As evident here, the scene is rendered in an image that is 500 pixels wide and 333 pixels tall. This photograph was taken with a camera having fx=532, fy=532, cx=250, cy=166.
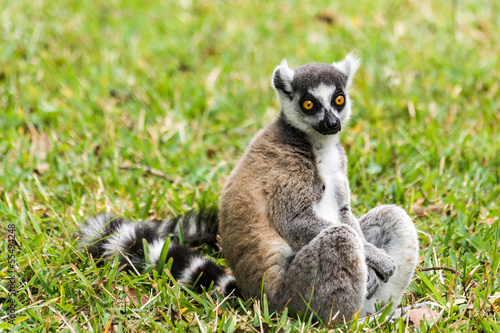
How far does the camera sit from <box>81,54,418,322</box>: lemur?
2.81 m

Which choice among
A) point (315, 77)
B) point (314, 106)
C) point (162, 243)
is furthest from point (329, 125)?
point (162, 243)

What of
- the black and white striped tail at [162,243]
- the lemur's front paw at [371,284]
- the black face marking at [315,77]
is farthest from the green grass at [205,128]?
the black face marking at [315,77]

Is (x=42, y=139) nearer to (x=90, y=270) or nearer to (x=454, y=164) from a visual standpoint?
(x=90, y=270)

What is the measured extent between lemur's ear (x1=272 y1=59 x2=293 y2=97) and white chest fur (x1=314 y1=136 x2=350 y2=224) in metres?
0.42

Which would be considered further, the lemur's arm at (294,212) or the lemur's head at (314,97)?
the lemur's head at (314,97)

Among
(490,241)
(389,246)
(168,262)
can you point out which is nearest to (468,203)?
(490,241)

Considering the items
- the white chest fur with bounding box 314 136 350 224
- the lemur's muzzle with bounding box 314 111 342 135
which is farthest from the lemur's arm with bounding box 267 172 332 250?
the lemur's muzzle with bounding box 314 111 342 135

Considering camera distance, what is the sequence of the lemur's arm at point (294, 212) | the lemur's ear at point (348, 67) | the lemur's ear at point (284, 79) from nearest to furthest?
the lemur's arm at point (294, 212) < the lemur's ear at point (284, 79) < the lemur's ear at point (348, 67)

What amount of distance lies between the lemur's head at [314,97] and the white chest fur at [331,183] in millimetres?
151

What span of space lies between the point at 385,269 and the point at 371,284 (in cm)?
12

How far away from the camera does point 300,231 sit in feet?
9.55

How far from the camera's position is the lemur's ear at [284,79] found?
127 inches

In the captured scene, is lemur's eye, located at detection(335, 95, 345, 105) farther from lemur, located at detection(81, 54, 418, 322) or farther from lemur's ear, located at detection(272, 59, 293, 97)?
lemur's ear, located at detection(272, 59, 293, 97)

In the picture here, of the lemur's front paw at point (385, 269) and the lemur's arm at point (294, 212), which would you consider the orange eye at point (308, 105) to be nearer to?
the lemur's arm at point (294, 212)
